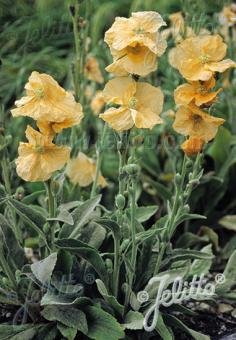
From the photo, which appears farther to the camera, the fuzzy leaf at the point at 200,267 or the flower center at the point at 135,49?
the fuzzy leaf at the point at 200,267

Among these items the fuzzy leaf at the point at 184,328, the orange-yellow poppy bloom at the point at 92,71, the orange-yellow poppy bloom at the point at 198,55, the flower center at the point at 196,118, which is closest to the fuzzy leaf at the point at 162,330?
the fuzzy leaf at the point at 184,328

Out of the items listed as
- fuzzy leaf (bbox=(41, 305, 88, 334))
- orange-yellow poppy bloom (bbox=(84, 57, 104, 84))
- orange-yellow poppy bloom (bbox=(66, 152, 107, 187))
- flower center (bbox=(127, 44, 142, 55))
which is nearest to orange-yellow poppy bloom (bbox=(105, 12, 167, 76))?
flower center (bbox=(127, 44, 142, 55))

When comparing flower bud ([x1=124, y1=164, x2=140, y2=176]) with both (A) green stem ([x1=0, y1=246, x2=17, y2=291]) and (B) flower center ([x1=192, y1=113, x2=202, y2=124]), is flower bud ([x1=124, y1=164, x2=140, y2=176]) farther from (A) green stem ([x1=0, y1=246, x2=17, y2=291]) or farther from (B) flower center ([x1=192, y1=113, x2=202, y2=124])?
(A) green stem ([x1=0, y1=246, x2=17, y2=291])

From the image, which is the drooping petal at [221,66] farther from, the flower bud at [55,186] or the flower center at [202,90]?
the flower bud at [55,186]

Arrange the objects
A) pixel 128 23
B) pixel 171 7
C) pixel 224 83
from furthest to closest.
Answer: pixel 171 7 < pixel 224 83 < pixel 128 23

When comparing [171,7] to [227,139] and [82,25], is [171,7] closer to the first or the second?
[227,139]

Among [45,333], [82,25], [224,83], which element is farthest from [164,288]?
[224,83]

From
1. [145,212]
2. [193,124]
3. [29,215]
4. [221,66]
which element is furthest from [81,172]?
[221,66]
